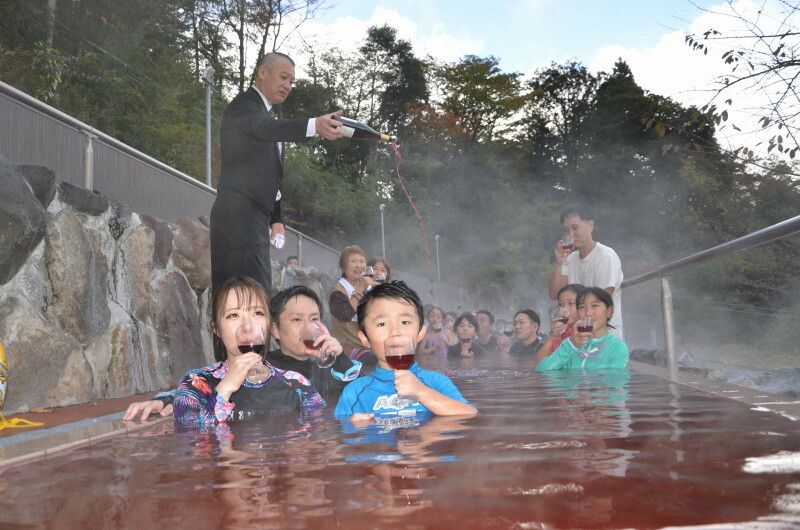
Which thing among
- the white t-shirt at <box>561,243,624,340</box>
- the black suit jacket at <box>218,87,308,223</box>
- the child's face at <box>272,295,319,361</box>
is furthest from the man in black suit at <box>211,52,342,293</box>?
the white t-shirt at <box>561,243,624,340</box>

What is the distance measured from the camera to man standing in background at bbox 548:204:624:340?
6254 millimetres

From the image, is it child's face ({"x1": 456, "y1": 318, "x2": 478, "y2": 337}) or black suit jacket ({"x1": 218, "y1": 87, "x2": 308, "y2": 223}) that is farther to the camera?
child's face ({"x1": 456, "y1": 318, "x2": 478, "y2": 337})

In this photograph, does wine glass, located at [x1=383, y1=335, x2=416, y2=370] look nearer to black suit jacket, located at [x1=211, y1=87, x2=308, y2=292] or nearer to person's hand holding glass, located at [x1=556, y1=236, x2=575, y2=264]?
black suit jacket, located at [x1=211, y1=87, x2=308, y2=292]

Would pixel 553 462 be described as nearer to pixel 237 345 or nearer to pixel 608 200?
pixel 237 345

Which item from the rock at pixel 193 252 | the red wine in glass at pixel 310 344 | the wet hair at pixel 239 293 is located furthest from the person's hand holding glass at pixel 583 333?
the rock at pixel 193 252

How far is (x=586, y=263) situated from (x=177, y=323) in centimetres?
381

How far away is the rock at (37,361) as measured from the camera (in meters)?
4.59

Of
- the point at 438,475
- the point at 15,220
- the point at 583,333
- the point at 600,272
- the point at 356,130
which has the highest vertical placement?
the point at 356,130

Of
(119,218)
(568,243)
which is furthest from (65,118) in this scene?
(568,243)

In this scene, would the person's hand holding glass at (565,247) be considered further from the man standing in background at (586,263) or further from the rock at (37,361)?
the rock at (37,361)

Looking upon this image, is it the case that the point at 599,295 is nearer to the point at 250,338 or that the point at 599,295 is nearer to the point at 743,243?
the point at 743,243

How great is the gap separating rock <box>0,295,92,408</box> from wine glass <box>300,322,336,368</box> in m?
1.89

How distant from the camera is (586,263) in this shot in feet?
21.4

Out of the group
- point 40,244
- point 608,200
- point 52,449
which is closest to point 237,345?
point 52,449
